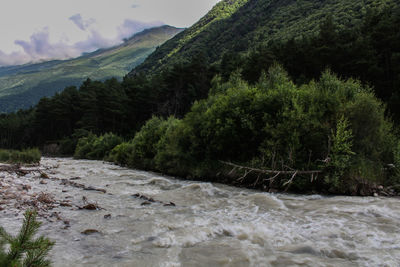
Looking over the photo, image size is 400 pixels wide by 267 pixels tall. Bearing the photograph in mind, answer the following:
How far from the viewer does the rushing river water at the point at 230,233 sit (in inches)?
249

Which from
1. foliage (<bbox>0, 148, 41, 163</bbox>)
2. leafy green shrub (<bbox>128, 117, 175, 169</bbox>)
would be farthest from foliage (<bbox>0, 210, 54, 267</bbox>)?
foliage (<bbox>0, 148, 41, 163</bbox>)

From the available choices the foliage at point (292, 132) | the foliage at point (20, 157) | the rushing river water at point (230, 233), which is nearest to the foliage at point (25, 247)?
the rushing river water at point (230, 233)

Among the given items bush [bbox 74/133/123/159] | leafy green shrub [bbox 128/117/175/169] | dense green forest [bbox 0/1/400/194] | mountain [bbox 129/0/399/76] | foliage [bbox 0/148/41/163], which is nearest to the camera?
dense green forest [bbox 0/1/400/194]

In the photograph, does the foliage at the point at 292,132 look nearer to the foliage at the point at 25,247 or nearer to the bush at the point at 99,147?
the foliage at the point at 25,247

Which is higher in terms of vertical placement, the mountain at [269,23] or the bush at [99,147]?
the mountain at [269,23]

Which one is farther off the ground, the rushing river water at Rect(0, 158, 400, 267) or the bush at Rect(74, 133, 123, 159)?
the rushing river water at Rect(0, 158, 400, 267)

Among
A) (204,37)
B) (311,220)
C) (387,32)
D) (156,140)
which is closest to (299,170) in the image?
(311,220)

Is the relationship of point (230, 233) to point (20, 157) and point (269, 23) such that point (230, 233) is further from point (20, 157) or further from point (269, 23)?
point (269, 23)

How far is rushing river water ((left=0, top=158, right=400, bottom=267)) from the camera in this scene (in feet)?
20.8

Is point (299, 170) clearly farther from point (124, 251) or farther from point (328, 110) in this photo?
point (124, 251)

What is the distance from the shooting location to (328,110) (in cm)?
1891

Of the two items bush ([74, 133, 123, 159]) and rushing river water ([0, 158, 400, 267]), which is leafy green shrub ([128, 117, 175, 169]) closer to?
rushing river water ([0, 158, 400, 267])

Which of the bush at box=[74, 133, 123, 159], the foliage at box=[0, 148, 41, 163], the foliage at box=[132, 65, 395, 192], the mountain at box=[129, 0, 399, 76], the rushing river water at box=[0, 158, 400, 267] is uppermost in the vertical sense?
the mountain at box=[129, 0, 399, 76]

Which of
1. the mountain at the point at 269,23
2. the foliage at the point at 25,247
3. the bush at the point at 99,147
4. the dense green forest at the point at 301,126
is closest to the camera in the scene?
the foliage at the point at 25,247
